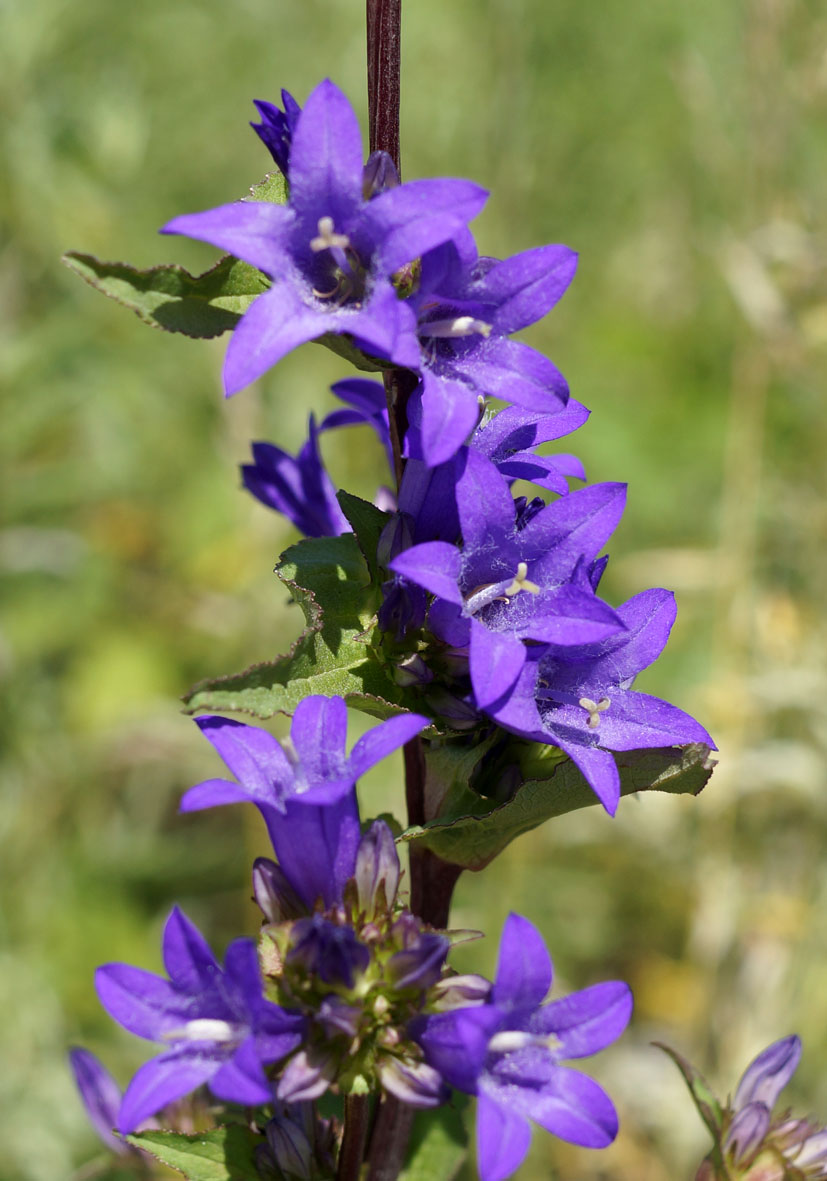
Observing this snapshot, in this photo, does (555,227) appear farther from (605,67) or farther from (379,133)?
(379,133)

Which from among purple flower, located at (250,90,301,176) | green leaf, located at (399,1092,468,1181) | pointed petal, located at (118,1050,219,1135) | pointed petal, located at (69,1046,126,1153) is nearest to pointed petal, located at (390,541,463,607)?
purple flower, located at (250,90,301,176)

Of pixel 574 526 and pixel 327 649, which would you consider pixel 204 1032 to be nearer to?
pixel 327 649

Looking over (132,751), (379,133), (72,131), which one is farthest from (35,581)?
(379,133)

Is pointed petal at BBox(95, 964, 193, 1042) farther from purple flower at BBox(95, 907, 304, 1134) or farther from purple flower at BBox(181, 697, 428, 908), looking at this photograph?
purple flower at BBox(181, 697, 428, 908)

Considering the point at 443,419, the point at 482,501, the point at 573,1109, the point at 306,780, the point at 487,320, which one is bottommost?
the point at 573,1109

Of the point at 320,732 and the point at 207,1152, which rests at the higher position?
the point at 320,732

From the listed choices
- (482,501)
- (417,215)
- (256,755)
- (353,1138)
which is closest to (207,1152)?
(353,1138)

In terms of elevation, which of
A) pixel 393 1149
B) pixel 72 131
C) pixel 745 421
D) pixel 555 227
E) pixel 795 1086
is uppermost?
pixel 72 131
